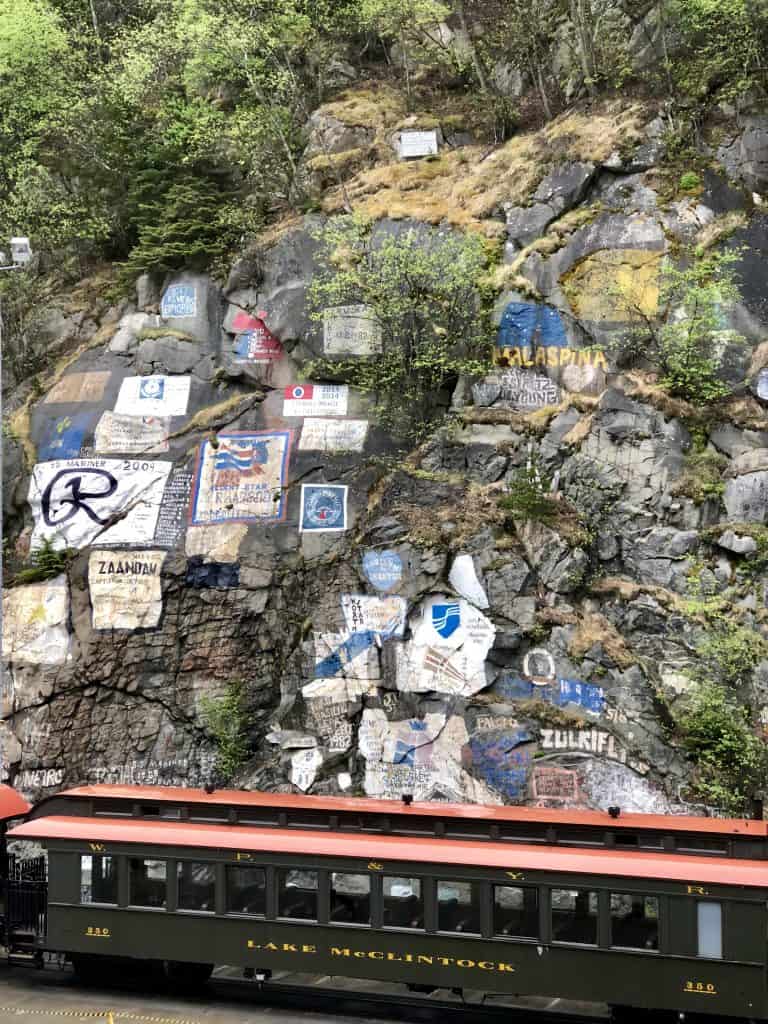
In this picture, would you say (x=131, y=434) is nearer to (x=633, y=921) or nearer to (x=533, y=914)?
(x=533, y=914)

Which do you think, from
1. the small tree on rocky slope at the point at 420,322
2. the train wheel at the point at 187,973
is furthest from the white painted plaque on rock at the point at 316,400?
the train wheel at the point at 187,973

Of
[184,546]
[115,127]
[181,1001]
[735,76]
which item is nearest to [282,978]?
[181,1001]

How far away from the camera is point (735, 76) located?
82.4 ft

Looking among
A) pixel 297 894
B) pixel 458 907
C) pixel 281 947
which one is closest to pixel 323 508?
pixel 297 894

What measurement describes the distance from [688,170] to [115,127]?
16.3 metres

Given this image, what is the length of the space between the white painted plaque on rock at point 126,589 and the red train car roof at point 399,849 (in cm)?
830

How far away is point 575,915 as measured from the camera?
1235 centimetres

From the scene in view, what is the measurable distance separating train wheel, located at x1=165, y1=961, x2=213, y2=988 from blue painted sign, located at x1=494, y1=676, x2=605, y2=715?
7819 mm

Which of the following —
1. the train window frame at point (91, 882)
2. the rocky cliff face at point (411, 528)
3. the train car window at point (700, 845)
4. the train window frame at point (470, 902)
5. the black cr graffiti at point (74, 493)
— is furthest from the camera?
the black cr graffiti at point (74, 493)

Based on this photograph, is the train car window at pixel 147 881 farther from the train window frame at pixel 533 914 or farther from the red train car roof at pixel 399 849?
the train window frame at pixel 533 914

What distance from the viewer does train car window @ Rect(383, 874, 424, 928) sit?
12.9 m

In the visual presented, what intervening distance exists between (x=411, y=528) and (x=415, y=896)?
10.2 meters

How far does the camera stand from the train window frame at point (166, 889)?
13.9 m

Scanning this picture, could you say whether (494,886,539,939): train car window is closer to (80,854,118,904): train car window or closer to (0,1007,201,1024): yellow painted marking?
(0,1007,201,1024): yellow painted marking
